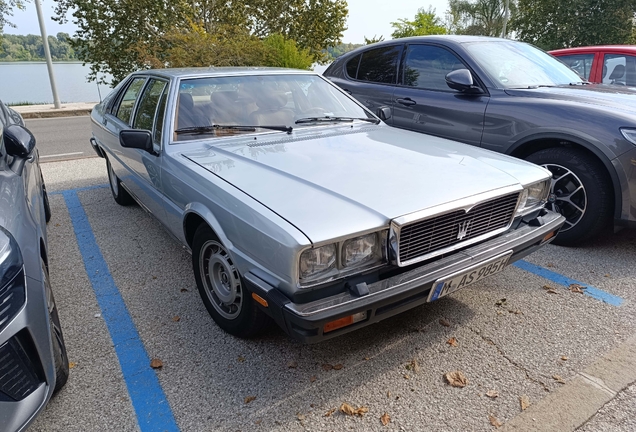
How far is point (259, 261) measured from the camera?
6.85 ft

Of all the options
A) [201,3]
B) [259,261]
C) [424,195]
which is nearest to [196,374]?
[259,261]

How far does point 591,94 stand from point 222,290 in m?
3.73

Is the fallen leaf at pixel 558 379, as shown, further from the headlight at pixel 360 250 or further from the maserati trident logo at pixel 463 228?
the headlight at pixel 360 250

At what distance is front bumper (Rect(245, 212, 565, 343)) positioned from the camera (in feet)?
6.28

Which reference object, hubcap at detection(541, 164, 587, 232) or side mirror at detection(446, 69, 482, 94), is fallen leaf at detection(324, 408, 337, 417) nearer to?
hubcap at detection(541, 164, 587, 232)

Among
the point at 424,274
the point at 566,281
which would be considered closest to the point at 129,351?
the point at 424,274

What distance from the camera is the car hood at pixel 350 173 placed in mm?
2061

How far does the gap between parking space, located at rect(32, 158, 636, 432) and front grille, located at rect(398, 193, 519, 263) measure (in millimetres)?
687

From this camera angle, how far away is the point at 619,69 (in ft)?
19.6

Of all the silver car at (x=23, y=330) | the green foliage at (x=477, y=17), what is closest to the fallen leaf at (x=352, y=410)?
the silver car at (x=23, y=330)

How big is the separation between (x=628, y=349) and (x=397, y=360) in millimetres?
1375

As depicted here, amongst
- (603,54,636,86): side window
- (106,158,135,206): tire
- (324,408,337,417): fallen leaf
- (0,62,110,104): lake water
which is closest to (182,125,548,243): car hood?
(324,408,337,417): fallen leaf

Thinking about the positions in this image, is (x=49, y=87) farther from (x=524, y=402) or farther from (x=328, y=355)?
(x=524, y=402)

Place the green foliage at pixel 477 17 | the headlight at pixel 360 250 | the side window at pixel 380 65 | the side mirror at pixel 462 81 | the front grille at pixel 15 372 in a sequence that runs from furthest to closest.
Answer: the green foliage at pixel 477 17 < the side window at pixel 380 65 < the side mirror at pixel 462 81 < the headlight at pixel 360 250 < the front grille at pixel 15 372
